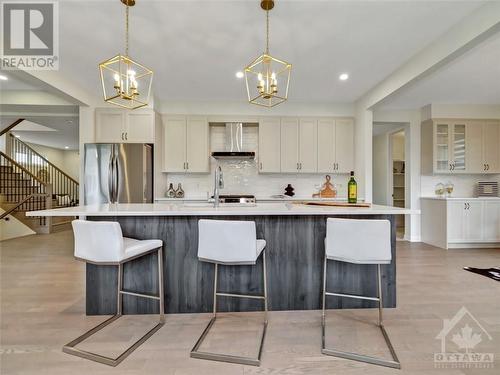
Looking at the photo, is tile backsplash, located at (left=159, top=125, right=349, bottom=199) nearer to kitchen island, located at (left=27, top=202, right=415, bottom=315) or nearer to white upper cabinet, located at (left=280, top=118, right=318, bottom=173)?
white upper cabinet, located at (left=280, top=118, right=318, bottom=173)

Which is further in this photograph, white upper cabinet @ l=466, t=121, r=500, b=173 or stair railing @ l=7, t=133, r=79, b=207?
stair railing @ l=7, t=133, r=79, b=207

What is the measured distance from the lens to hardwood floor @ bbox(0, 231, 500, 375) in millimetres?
1712

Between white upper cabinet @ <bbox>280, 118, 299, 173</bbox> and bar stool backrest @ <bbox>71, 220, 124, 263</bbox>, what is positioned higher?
white upper cabinet @ <bbox>280, 118, 299, 173</bbox>

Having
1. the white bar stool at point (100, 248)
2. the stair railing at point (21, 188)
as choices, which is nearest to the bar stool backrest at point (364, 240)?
the white bar stool at point (100, 248)

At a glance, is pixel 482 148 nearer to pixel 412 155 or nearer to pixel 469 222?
pixel 412 155

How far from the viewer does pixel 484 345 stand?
1936 mm

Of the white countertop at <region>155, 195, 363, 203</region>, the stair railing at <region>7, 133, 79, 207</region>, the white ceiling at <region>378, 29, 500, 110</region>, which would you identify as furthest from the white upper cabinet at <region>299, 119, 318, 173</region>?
the stair railing at <region>7, 133, 79, 207</region>

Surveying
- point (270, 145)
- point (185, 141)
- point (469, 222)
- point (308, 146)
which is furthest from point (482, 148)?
point (185, 141)

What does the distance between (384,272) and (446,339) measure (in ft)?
2.10

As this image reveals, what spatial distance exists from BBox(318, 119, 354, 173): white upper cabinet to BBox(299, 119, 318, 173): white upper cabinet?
0.31 ft

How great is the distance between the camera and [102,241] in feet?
6.28

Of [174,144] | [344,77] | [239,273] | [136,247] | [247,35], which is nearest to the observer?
[136,247]

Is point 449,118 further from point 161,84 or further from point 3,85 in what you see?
point 3,85

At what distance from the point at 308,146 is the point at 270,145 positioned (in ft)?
2.36
